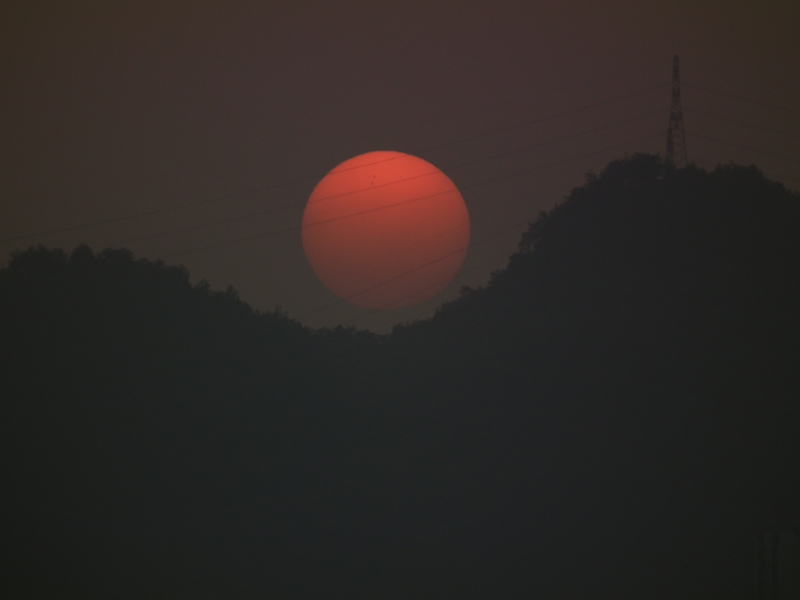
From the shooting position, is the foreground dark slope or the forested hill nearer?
the forested hill

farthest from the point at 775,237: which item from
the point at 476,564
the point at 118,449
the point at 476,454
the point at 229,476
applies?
the point at 118,449

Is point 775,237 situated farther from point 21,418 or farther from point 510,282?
point 21,418

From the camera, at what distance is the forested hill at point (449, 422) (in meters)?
27.7

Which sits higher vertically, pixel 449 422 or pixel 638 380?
pixel 638 380

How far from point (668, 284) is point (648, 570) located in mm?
11052

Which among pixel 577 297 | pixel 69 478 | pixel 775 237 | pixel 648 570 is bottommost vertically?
pixel 648 570

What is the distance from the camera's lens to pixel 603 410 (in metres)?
30.6

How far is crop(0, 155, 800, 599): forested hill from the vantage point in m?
27.7

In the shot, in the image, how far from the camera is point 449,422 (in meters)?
31.4

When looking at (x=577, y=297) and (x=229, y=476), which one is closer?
(x=229, y=476)

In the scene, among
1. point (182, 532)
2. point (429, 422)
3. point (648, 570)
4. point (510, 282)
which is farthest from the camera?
point (510, 282)

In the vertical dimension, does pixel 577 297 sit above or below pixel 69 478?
above

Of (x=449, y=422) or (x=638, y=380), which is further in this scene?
(x=449, y=422)

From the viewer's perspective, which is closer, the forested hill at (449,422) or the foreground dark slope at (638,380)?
the forested hill at (449,422)
